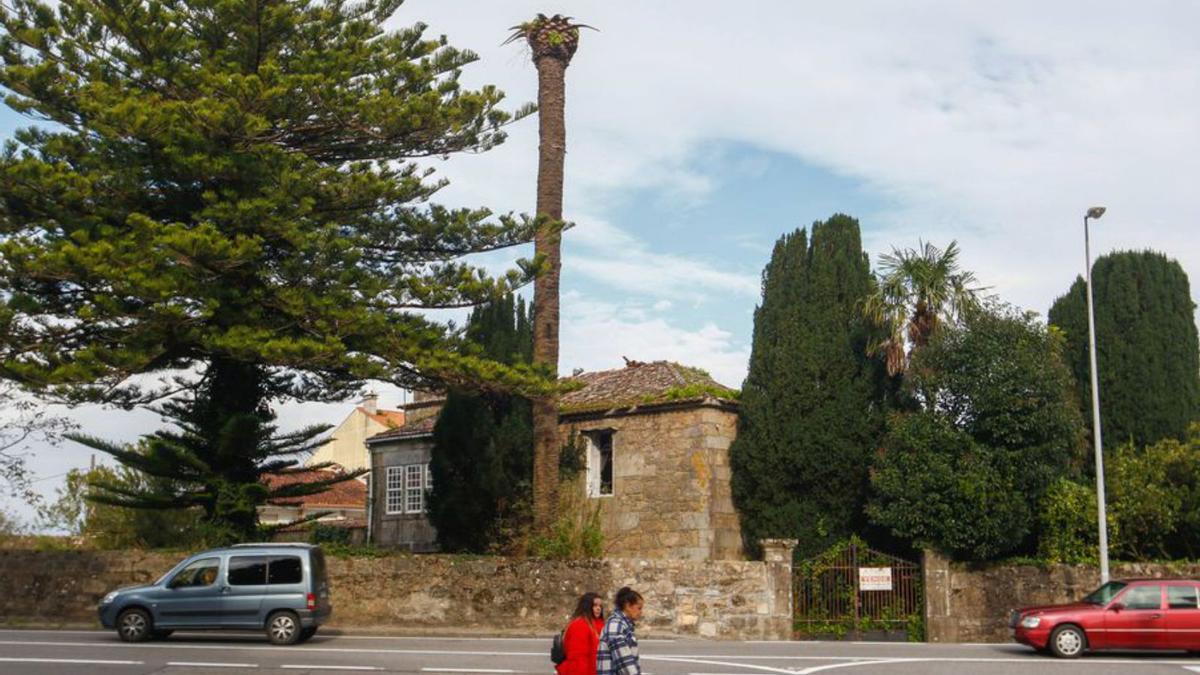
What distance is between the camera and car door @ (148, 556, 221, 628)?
20.6 meters

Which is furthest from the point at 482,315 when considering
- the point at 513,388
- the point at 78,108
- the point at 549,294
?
the point at 78,108

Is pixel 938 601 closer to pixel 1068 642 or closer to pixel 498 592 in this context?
pixel 1068 642

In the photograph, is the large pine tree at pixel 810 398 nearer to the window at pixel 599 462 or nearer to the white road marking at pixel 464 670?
the window at pixel 599 462

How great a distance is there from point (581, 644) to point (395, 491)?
96.6 ft

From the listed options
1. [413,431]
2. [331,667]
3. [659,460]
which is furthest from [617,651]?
[413,431]

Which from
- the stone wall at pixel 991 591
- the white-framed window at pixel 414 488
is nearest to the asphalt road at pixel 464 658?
the stone wall at pixel 991 591

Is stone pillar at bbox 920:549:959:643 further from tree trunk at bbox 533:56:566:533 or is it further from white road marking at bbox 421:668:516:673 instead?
white road marking at bbox 421:668:516:673

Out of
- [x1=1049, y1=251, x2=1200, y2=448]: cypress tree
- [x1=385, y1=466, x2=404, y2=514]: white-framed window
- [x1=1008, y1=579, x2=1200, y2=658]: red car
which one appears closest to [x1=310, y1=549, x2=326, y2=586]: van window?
[x1=1008, y1=579, x2=1200, y2=658]: red car

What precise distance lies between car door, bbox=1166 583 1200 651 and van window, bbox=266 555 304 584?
14.7m

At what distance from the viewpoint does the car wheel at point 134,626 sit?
68.1ft

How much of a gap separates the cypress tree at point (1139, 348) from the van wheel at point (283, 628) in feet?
67.7

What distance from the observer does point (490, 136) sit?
90.9 ft

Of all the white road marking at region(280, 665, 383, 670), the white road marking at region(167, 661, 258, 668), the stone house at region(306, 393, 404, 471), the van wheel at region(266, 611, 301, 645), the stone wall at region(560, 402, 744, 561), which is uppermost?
the stone house at region(306, 393, 404, 471)

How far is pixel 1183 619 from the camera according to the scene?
2100cm
